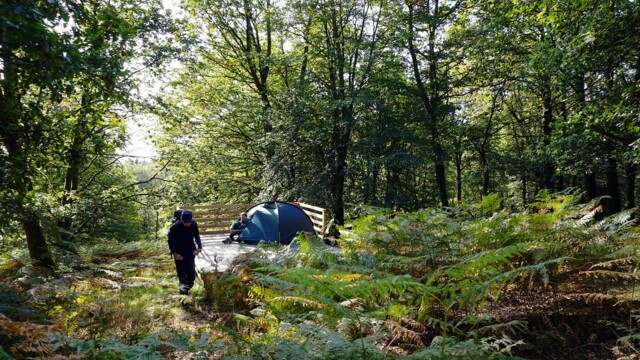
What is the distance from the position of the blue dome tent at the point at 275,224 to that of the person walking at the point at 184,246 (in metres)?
3.98

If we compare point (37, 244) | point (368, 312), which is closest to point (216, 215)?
point (37, 244)

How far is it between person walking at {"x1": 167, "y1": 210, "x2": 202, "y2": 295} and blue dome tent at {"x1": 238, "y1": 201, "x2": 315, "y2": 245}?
398 cm

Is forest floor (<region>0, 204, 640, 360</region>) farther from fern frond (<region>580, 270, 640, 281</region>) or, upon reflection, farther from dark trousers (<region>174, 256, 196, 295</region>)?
dark trousers (<region>174, 256, 196, 295</region>)

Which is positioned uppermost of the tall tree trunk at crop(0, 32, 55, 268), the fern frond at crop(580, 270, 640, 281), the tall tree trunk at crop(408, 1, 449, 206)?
the tall tree trunk at crop(408, 1, 449, 206)

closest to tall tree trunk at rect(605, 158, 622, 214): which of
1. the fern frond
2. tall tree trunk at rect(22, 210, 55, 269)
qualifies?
the fern frond

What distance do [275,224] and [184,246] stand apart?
4.39 metres

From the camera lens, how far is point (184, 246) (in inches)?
281

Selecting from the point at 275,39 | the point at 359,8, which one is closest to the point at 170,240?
the point at 359,8

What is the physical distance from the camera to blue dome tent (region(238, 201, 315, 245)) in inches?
444

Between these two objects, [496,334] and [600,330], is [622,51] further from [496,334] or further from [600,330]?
[496,334]

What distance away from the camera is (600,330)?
3.45 meters

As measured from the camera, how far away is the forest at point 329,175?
133 inches

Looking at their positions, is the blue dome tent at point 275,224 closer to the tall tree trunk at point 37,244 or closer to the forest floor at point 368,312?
the forest floor at point 368,312

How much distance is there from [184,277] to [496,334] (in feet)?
19.0
